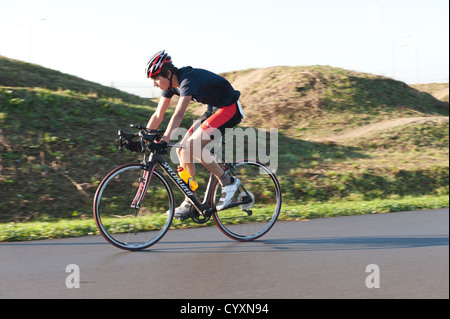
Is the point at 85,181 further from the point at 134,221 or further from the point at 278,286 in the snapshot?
the point at 278,286

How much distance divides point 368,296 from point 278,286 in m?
0.77

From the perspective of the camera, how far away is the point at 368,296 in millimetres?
4676

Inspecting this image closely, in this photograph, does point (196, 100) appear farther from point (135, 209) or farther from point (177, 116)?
point (135, 209)

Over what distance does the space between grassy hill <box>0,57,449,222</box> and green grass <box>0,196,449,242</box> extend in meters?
1.59

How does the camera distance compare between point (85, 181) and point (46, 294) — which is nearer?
point (46, 294)

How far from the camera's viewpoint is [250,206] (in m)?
7.12

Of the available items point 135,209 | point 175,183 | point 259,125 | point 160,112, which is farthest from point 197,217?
point 259,125

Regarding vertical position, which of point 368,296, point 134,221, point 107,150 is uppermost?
point 107,150

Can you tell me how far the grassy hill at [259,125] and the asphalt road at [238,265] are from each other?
371 centimetres

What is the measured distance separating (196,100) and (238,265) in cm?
202

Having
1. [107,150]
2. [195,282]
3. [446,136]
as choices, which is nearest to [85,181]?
[107,150]

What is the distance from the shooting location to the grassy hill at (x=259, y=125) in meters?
10.6

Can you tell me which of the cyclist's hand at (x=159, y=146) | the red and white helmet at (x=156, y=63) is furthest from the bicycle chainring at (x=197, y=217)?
the red and white helmet at (x=156, y=63)

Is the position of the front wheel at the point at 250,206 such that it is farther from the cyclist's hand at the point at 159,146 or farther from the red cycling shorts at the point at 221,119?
the cyclist's hand at the point at 159,146
